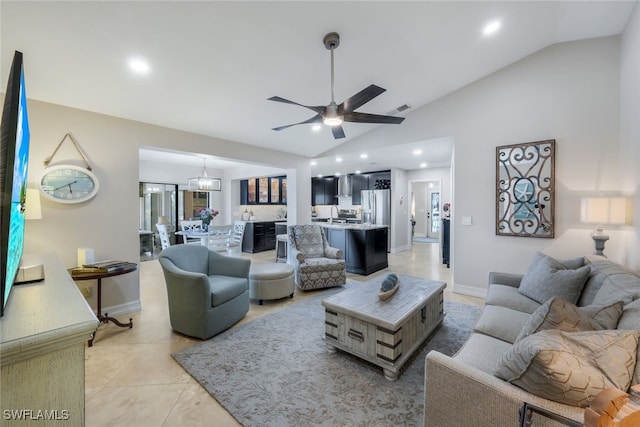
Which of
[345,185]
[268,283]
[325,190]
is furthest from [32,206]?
[325,190]

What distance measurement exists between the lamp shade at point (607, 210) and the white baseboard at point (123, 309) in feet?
18.0

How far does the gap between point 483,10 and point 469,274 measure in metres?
3.35

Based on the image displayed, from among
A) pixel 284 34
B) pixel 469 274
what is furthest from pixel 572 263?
pixel 284 34

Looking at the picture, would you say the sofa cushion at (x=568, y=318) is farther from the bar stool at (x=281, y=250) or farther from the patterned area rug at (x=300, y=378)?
the bar stool at (x=281, y=250)

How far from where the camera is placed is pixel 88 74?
2.51 meters

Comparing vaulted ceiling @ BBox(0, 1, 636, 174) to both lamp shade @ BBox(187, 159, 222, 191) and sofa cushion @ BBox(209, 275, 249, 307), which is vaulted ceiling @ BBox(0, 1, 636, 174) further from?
lamp shade @ BBox(187, 159, 222, 191)

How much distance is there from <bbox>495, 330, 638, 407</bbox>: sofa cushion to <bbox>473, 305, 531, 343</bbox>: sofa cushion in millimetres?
824

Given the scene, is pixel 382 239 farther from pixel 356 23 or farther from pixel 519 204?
pixel 356 23

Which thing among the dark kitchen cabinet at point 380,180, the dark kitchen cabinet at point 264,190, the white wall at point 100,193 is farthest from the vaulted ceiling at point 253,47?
the dark kitchen cabinet at point 264,190

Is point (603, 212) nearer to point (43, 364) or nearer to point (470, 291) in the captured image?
point (470, 291)

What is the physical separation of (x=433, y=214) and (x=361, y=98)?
9405 mm

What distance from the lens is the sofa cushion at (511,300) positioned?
7.42 feet

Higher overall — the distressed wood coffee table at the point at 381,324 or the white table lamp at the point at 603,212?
the white table lamp at the point at 603,212

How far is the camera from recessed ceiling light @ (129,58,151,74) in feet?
8.08
